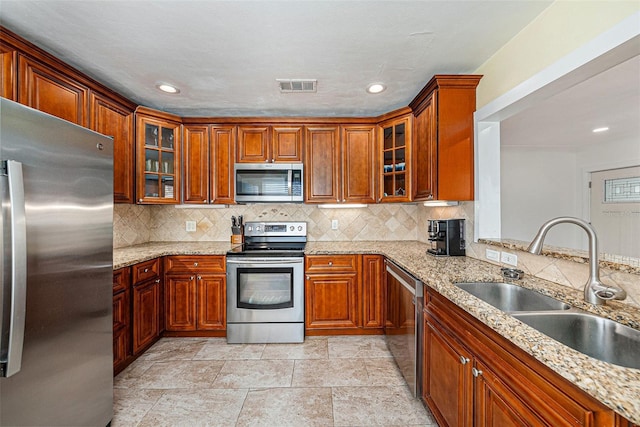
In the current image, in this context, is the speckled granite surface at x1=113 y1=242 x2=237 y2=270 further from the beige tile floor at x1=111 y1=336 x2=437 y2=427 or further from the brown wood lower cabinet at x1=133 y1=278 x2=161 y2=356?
the beige tile floor at x1=111 y1=336 x2=437 y2=427

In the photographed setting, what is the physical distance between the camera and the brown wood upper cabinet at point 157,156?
2.93 meters

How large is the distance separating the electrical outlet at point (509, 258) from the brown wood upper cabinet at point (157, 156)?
3119 millimetres

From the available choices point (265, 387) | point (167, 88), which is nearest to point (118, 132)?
point (167, 88)

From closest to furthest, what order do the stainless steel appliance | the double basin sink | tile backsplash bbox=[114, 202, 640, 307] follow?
1. the double basin sink
2. the stainless steel appliance
3. tile backsplash bbox=[114, 202, 640, 307]

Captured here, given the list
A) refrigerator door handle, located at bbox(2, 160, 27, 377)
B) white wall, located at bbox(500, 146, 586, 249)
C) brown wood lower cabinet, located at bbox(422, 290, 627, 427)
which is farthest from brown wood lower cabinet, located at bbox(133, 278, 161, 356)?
white wall, located at bbox(500, 146, 586, 249)

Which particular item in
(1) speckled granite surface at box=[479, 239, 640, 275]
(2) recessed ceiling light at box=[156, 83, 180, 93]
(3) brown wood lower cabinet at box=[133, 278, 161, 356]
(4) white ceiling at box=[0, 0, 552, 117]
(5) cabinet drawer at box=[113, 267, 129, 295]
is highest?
(4) white ceiling at box=[0, 0, 552, 117]

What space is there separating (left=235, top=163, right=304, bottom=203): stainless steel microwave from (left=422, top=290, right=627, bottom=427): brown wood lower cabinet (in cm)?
188

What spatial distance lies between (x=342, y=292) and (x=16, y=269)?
95.3 inches

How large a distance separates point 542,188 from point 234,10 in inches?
228

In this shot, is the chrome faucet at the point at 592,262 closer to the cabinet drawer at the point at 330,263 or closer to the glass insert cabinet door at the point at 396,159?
the glass insert cabinet door at the point at 396,159

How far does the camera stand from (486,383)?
3.82 ft

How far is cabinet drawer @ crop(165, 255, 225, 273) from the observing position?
115 inches

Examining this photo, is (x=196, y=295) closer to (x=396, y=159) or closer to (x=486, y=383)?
(x=396, y=159)

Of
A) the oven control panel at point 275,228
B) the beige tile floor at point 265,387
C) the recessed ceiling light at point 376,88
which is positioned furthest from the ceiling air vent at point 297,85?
the beige tile floor at point 265,387
